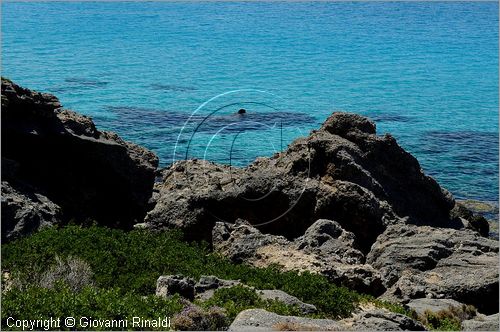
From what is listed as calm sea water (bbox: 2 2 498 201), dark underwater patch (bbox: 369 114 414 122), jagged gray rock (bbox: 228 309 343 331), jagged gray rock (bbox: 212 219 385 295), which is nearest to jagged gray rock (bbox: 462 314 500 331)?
jagged gray rock (bbox: 228 309 343 331)

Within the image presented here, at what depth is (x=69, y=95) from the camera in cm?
6650

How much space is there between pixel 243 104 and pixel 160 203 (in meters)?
38.7

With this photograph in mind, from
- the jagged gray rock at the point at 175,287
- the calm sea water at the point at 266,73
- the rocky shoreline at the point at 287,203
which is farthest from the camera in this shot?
the calm sea water at the point at 266,73

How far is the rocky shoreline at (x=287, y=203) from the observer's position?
21031 mm

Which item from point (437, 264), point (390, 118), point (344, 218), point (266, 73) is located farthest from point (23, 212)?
point (266, 73)

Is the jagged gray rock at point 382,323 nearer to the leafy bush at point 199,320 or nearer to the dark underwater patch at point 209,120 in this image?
the leafy bush at point 199,320

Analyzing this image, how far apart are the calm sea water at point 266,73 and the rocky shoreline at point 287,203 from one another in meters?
15.7

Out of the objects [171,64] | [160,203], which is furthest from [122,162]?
[171,64]

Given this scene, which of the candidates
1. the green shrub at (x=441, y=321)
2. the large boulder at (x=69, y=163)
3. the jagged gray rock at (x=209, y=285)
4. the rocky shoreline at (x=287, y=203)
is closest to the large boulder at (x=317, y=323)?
the green shrub at (x=441, y=321)

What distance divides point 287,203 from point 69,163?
22.9 ft

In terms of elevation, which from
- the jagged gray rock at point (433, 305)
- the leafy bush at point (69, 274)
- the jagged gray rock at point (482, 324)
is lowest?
the jagged gray rock at point (433, 305)

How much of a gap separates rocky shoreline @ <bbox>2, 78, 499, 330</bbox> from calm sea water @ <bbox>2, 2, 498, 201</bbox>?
15669mm

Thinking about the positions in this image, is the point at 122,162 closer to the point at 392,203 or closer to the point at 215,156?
the point at 392,203

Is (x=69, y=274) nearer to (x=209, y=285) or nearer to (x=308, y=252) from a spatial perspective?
(x=209, y=285)
